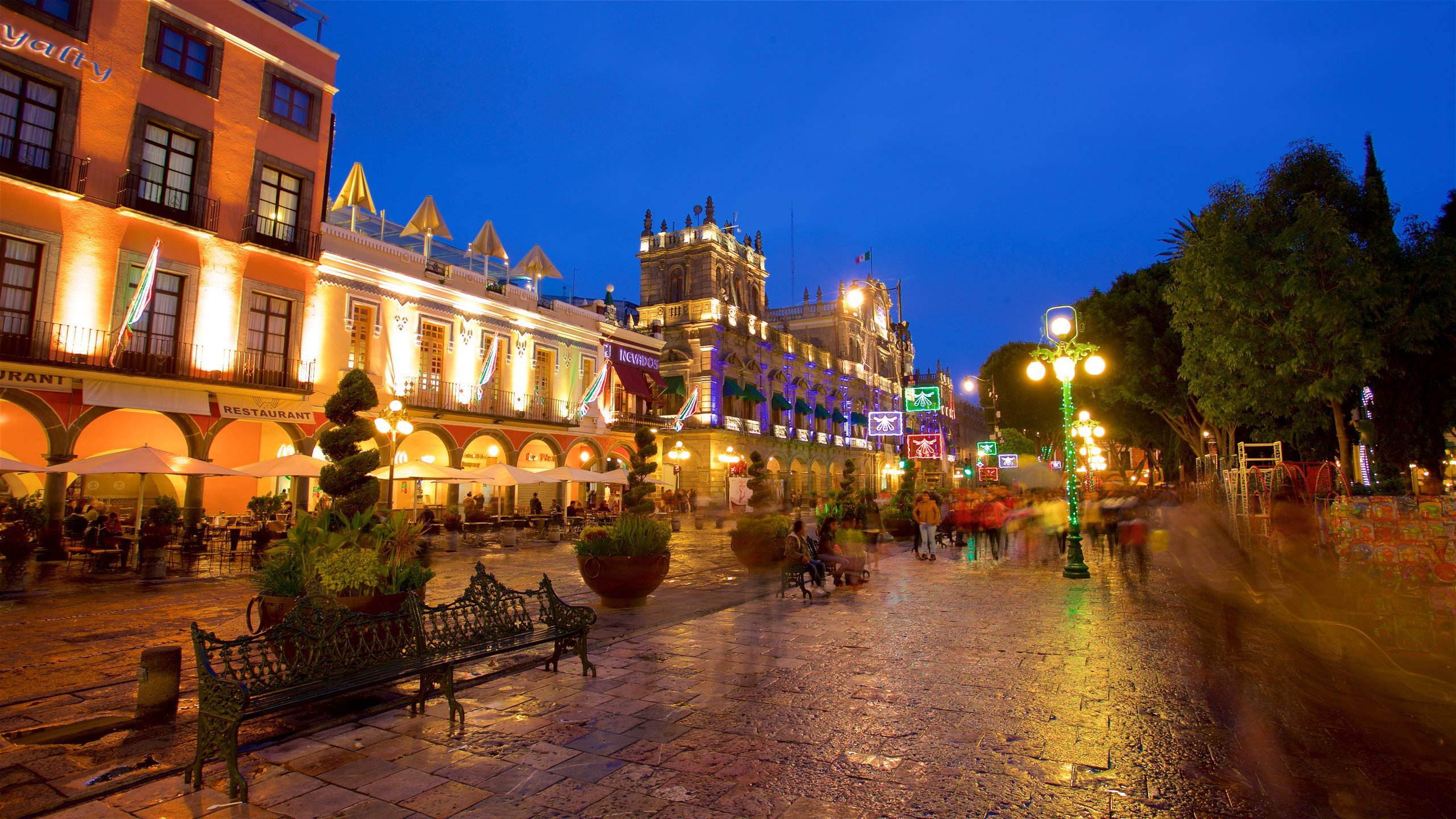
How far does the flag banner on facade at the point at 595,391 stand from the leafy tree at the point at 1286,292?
1947 cm

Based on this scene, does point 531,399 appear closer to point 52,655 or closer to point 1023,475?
point 52,655

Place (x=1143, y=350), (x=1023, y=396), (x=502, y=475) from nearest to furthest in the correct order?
(x=502, y=475)
(x=1143, y=350)
(x=1023, y=396)

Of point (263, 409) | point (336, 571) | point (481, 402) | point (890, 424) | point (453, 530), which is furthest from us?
point (890, 424)

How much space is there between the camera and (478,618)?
6.28m

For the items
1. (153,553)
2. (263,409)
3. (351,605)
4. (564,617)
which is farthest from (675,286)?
(351,605)

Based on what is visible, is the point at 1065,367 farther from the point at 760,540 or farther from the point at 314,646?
the point at 314,646

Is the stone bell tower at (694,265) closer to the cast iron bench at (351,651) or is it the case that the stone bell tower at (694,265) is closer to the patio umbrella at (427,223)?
the patio umbrella at (427,223)

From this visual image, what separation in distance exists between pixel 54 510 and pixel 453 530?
8.50 meters

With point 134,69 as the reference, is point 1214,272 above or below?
below

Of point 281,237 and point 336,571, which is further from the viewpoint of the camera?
point 281,237

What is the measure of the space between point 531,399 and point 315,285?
9049 mm

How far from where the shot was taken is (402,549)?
7.54m

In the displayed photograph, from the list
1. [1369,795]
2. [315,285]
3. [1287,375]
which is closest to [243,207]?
[315,285]

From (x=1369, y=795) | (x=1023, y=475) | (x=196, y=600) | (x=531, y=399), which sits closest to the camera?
(x=1369, y=795)
